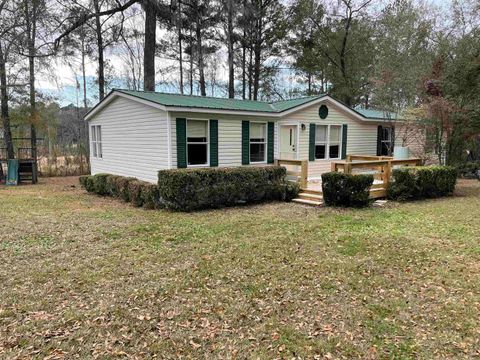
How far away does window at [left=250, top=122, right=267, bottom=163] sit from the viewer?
1106cm

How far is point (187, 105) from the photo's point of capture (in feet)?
30.7

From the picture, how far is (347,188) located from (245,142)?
12.1 feet

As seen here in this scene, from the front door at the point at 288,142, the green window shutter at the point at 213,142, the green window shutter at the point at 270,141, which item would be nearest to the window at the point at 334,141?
the front door at the point at 288,142

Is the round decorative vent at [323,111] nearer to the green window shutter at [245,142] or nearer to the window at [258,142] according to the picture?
the window at [258,142]

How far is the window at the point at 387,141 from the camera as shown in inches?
579

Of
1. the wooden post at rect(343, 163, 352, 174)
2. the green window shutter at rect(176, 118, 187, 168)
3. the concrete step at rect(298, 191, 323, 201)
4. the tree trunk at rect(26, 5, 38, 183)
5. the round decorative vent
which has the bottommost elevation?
the concrete step at rect(298, 191, 323, 201)

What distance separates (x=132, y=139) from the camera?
10.8m

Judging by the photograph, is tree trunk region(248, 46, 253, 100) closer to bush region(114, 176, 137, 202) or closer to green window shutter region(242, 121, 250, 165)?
green window shutter region(242, 121, 250, 165)

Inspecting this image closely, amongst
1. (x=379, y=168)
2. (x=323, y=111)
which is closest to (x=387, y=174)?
(x=379, y=168)

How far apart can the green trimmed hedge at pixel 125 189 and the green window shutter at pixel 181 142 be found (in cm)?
104

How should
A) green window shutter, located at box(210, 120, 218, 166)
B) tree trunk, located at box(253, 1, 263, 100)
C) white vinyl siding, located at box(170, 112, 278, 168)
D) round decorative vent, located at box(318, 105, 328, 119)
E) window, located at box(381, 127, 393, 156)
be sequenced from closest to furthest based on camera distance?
1. green window shutter, located at box(210, 120, 218, 166)
2. white vinyl siding, located at box(170, 112, 278, 168)
3. round decorative vent, located at box(318, 105, 328, 119)
4. window, located at box(381, 127, 393, 156)
5. tree trunk, located at box(253, 1, 263, 100)

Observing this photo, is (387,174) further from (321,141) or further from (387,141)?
(387,141)

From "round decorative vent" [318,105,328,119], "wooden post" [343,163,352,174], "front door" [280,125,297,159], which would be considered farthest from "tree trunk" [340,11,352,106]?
"wooden post" [343,163,352,174]

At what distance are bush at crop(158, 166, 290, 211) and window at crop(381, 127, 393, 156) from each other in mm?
7169
